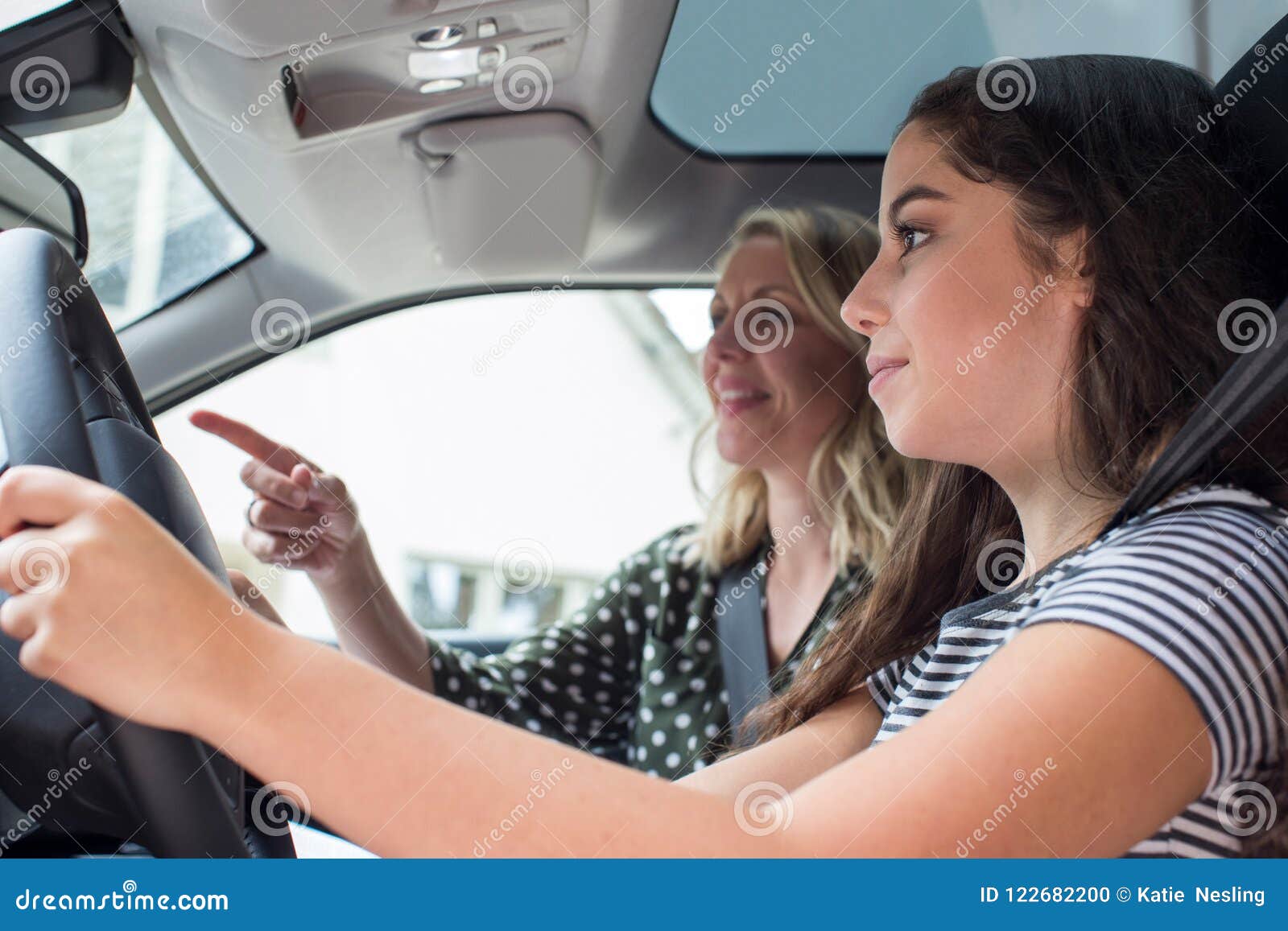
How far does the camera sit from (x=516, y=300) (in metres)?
1.92

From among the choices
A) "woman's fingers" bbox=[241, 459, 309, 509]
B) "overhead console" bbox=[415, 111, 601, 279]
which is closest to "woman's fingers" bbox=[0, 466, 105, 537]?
"woman's fingers" bbox=[241, 459, 309, 509]

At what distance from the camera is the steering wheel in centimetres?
64

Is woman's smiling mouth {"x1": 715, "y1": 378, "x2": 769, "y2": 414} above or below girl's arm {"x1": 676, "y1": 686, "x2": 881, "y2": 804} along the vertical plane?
below

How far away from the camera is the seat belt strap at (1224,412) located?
2.49 ft

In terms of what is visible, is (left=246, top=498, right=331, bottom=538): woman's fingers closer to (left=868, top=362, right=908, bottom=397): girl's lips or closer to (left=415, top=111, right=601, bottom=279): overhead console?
(left=415, top=111, right=601, bottom=279): overhead console

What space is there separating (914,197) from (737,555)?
0.94 meters

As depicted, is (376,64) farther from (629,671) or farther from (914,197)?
(629,671)

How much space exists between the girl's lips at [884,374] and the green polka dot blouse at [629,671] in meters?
0.65

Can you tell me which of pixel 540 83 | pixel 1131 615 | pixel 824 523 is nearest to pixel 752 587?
pixel 824 523

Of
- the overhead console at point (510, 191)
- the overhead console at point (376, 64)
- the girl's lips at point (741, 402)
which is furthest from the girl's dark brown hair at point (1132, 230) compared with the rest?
the girl's lips at point (741, 402)

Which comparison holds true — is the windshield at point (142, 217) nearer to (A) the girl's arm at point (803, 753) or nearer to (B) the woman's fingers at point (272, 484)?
(B) the woman's fingers at point (272, 484)
